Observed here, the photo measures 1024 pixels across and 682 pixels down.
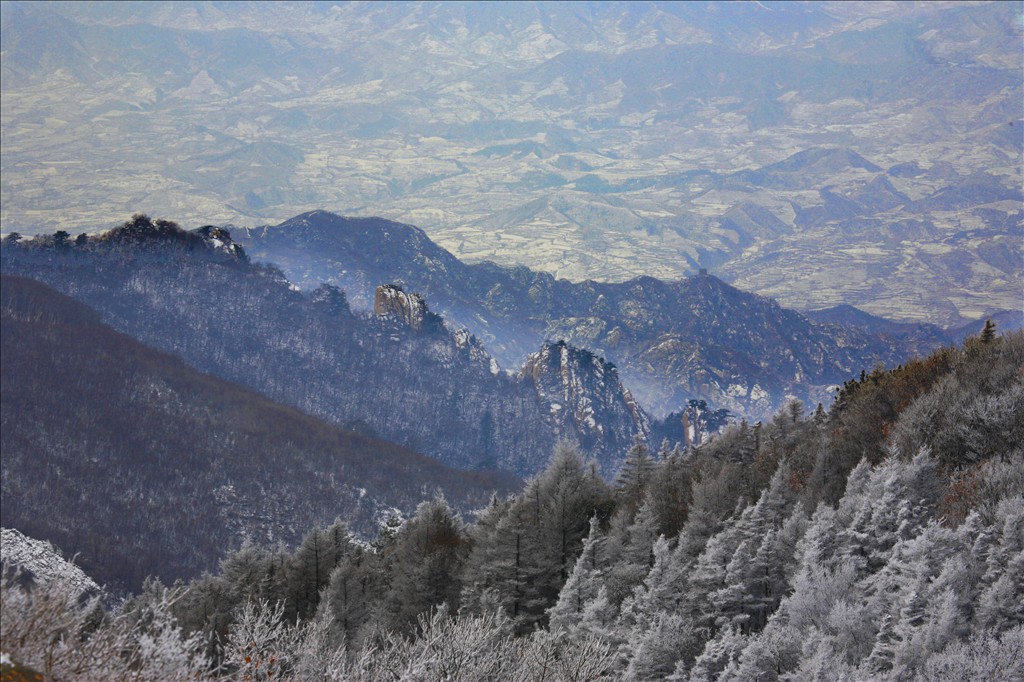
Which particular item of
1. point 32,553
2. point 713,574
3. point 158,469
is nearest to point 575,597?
point 713,574

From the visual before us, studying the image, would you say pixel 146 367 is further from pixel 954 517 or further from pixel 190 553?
pixel 954 517

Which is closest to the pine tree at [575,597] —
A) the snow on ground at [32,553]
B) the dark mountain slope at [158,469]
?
the dark mountain slope at [158,469]

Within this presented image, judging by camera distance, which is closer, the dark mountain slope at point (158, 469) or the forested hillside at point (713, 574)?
the forested hillside at point (713, 574)

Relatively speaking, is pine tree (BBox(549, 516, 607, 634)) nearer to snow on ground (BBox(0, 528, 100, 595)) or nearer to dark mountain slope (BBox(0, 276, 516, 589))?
dark mountain slope (BBox(0, 276, 516, 589))

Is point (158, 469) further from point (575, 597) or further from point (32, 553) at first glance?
point (575, 597)

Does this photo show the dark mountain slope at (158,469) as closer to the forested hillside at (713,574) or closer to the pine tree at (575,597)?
the forested hillside at (713,574)

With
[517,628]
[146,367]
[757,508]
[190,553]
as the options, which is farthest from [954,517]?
[146,367]
